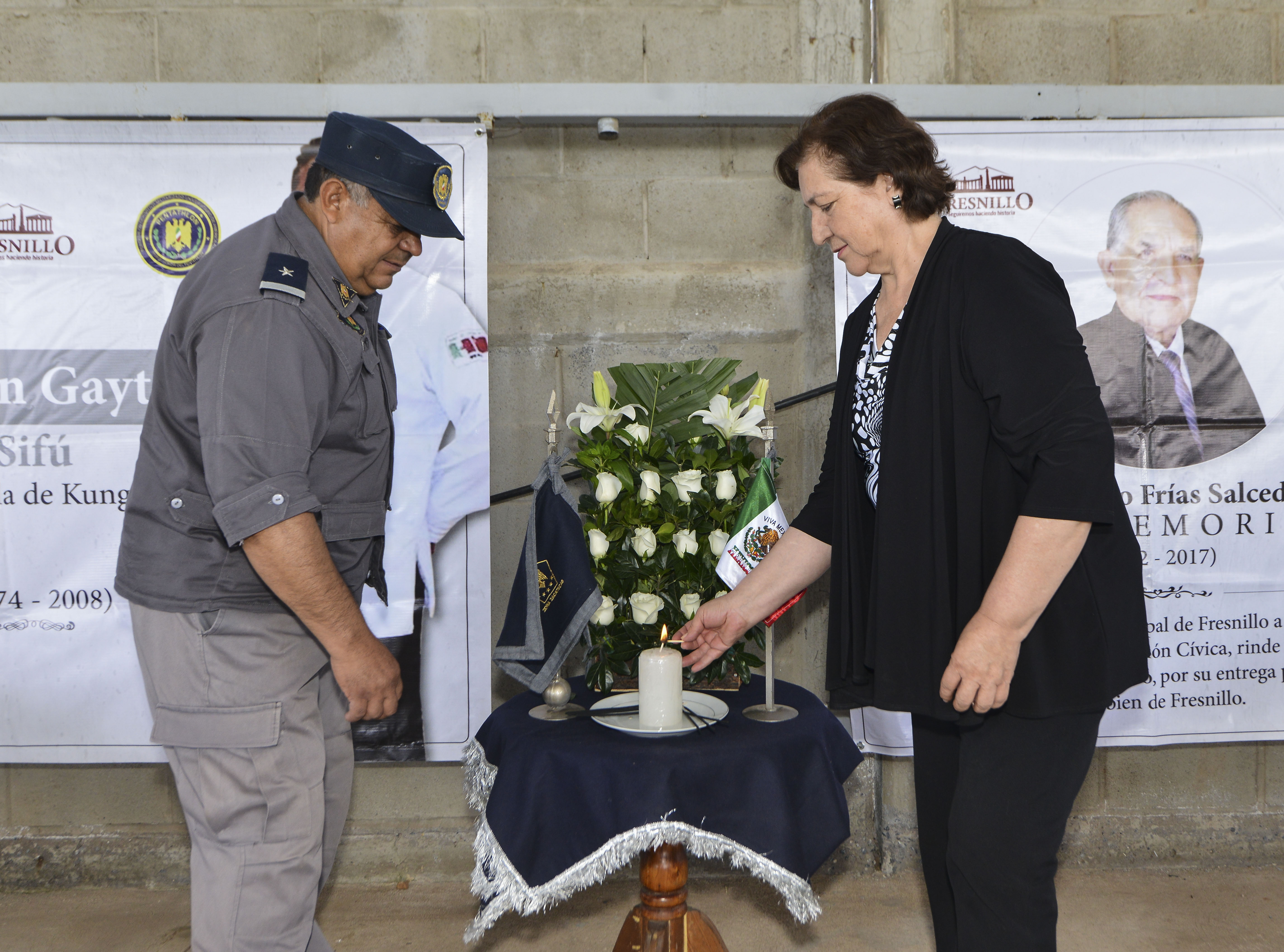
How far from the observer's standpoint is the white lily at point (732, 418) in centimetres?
196

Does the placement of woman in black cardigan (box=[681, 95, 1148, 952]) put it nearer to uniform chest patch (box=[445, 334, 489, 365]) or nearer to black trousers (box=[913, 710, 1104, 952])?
black trousers (box=[913, 710, 1104, 952])

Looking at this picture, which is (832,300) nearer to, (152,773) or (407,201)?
(407,201)

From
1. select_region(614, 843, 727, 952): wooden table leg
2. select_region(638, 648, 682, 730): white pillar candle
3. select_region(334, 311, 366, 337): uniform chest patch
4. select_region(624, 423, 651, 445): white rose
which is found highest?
select_region(334, 311, 366, 337): uniform chest patch

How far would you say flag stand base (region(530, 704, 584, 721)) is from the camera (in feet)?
5.92

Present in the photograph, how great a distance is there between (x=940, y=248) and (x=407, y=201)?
2.58ft

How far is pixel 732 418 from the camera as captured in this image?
1.96m

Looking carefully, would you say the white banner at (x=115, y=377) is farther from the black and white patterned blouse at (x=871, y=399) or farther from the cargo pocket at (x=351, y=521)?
the black and white patterned blouse at (x=871, y=399)

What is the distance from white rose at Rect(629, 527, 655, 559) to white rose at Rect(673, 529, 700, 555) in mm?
46

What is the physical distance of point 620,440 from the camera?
6.52 ft

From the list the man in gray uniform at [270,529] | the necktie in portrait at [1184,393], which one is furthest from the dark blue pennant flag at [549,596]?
the necktie in portrait at [1184,393]

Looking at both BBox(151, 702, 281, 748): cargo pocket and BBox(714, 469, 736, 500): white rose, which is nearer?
BBox(151, 702, 281, 748): cargo pocket

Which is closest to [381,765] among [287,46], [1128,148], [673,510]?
[673,510]

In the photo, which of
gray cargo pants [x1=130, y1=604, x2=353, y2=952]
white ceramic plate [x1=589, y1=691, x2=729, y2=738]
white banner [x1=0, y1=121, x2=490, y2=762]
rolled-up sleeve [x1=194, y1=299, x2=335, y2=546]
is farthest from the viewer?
white banner [x1=0, y1=121, x2=490, y2=762]

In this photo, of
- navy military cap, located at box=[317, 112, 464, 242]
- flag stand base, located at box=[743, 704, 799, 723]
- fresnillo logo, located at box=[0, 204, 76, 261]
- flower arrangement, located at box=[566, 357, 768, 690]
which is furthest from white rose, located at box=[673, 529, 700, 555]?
fresnillo logo, located at box=[0, 204, 76, 261]
